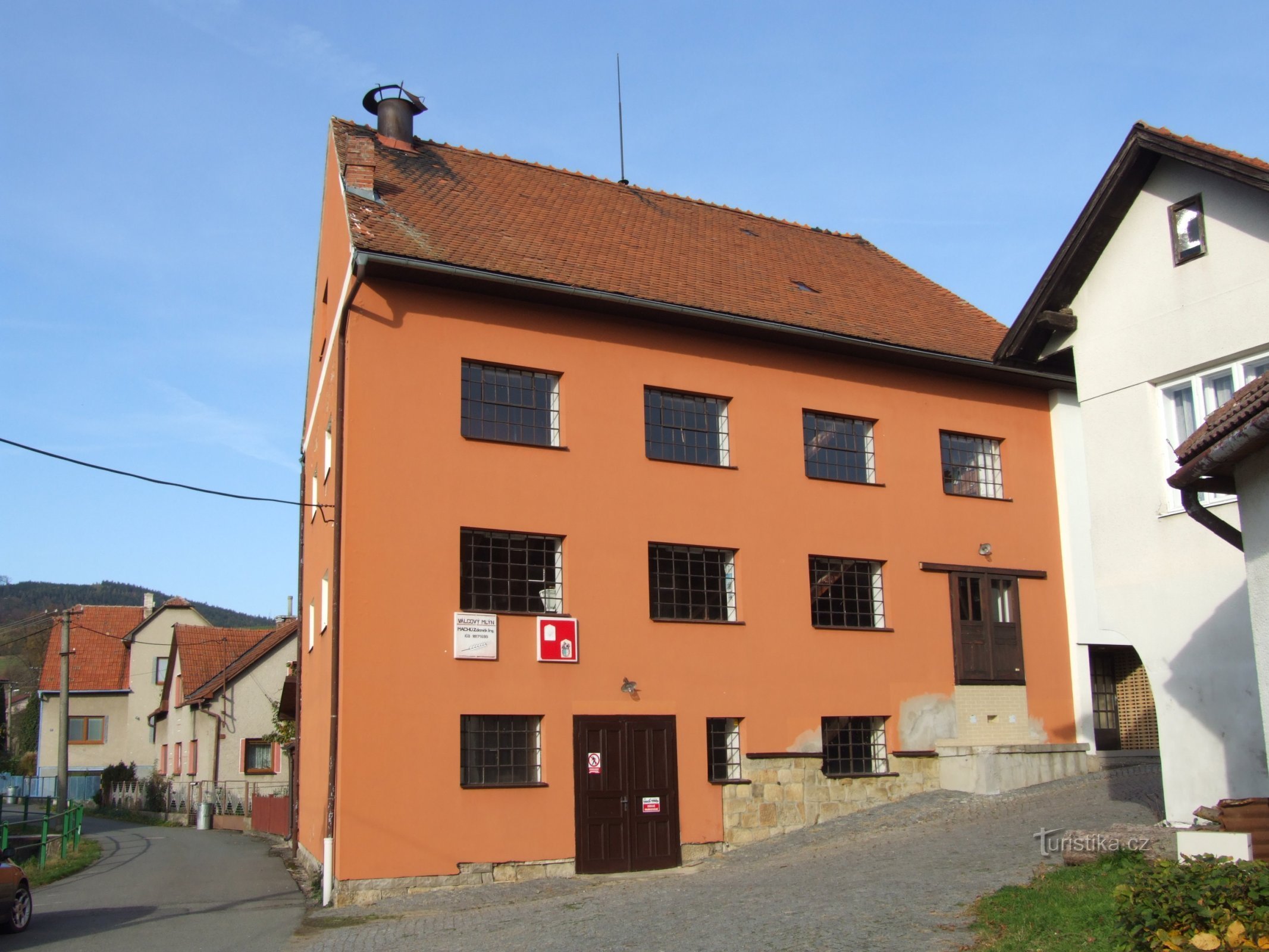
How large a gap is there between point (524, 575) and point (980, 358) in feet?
30.9

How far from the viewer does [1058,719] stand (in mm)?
20922

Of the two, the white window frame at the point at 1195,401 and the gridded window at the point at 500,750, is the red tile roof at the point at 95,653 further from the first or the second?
the white window frame at the point at 1195,401

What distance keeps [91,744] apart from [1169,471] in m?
58.8

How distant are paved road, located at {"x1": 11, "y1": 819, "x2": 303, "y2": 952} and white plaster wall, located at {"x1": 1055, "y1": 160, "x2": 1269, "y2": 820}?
9.88 meters

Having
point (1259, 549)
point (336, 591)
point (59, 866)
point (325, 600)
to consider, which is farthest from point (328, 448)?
point (1259, 549)

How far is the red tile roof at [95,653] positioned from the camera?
194 feet

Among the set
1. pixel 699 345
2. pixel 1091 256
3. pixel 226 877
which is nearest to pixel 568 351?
pixel 699 345

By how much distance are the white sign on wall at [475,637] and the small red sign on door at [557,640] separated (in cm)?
68

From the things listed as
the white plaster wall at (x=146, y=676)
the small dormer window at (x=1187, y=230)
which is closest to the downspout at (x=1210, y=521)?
the small dormer window at (x=1187, y=230)

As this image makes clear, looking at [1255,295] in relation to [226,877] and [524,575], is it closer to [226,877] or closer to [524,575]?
[524,575]

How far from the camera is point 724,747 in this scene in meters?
18.0

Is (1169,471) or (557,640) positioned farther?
(557,640)

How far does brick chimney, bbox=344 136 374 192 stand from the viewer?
18.2 m

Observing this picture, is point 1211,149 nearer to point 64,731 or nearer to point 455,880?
point 455,880
